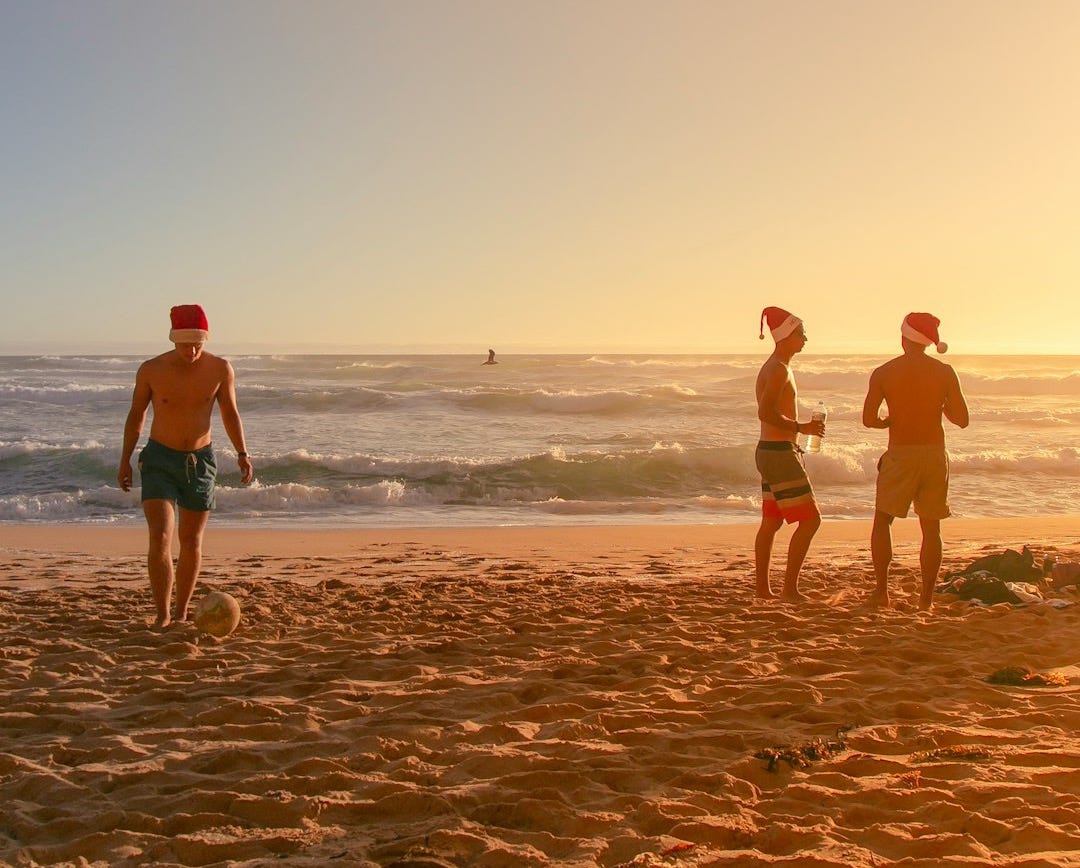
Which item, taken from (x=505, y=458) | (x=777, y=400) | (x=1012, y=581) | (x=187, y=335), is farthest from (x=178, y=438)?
(x=505, y=458)

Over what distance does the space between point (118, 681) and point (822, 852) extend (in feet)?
10.4

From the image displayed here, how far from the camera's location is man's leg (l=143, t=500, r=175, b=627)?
18.1 ft

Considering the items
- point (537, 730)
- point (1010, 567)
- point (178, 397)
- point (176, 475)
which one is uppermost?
point (178, 397)

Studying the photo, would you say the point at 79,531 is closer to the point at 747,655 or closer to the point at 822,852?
the point at 747,655

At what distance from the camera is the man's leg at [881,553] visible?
6.44m

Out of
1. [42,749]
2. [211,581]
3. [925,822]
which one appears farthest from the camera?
[211,581]

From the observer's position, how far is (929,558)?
6352mm

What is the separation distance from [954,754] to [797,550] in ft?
9.49

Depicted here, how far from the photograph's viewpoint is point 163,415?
5.51 m

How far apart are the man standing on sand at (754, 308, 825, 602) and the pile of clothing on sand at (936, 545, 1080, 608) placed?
118 cm

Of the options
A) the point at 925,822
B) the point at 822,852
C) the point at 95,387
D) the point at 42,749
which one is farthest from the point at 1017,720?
the point at 95,387

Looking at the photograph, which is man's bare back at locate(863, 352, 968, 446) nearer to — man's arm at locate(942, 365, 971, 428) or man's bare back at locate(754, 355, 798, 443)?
man's arm at locate(942, 365, 971, 428)

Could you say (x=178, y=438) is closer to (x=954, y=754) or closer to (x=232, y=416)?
(x=232, y=416)

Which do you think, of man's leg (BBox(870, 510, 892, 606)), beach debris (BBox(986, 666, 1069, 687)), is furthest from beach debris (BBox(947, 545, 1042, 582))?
beach debris (BBox(986, 666, 1069, 687))
